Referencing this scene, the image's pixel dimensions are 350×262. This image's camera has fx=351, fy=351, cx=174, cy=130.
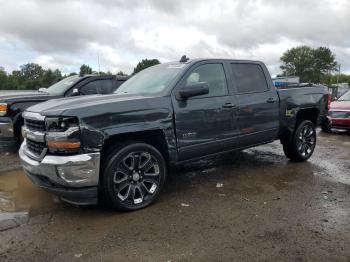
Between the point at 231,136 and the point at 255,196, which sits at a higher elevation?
the point at 231,136

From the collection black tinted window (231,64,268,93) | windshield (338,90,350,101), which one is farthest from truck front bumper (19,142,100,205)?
windshield (338,90,350,101)

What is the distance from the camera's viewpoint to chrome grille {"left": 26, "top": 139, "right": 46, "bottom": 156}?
4053 mm

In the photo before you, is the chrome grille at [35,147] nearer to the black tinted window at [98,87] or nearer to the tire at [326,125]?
the black tinted window at [98,87]

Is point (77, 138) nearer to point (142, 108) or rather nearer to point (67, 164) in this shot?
point (67, 164)

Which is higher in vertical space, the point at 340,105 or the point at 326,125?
the point at 340,105

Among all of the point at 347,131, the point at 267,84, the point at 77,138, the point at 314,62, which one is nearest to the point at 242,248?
the point at 77,138

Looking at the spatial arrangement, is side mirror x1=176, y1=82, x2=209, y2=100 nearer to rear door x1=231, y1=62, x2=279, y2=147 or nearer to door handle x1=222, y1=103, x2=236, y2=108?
door handle x1=222, y1=103, x2=236, y2=108

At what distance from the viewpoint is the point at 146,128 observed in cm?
426

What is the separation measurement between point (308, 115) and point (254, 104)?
6.41ft

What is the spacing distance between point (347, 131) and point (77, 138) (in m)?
10.0

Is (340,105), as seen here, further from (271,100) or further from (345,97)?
(271,100)

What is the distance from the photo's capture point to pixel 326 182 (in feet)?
18.0

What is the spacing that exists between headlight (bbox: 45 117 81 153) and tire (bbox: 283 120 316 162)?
426 cm

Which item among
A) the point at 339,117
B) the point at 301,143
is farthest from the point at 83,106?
the point at 339,117
